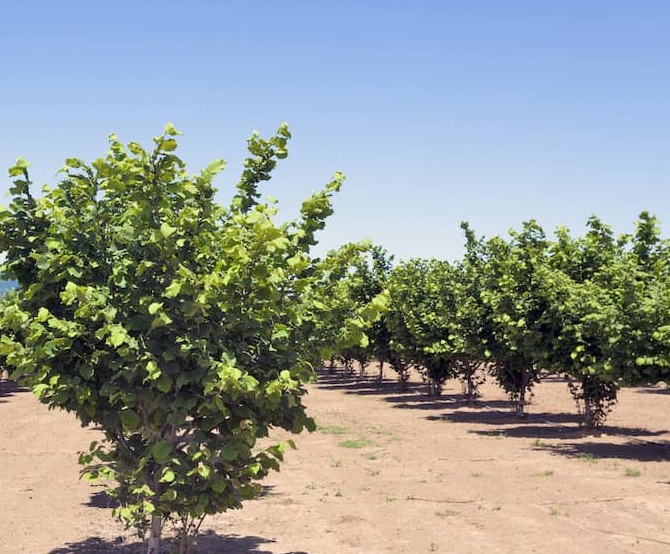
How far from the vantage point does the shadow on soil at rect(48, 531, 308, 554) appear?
1163cm

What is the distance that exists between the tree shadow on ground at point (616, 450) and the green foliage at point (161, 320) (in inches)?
610

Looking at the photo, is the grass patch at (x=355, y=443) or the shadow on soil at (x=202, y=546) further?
the grass patch at (x=355, y=443)

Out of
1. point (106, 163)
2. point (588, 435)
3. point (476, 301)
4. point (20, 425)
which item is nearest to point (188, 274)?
point (106, 163)

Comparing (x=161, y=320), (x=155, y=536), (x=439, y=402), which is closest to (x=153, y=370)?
(x=161, y=320)

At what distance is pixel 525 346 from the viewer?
2617 centimetres

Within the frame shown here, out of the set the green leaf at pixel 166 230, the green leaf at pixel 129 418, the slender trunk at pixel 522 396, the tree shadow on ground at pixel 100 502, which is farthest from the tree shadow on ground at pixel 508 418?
the green leaf at pixel 166 230

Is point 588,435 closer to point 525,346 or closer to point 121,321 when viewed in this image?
point 525,346

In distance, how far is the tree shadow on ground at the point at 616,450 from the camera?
21.4 meters

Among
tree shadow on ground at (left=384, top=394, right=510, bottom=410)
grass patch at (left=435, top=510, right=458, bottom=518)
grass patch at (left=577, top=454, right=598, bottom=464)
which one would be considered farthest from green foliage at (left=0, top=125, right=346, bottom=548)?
tree shadow on ground at (left=384, top=394, right=510, bottom=410)

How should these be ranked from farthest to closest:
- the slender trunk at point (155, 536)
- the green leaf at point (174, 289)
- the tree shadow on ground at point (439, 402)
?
the tree shadow on ground at point (439, 402) → the slender trunk at point (155, 536) → the green leaf at point (174, 289)

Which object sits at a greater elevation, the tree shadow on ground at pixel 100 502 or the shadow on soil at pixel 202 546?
the tree shadow on ground at pixel 100 502

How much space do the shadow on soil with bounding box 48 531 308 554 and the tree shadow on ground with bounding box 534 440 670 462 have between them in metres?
12.3

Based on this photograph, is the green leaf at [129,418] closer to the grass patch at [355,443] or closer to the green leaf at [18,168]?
the green leaf at [18,168]

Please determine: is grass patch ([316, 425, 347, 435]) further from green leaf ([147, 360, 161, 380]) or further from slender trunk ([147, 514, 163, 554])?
green leaf ([147, 360, 161, 380])
